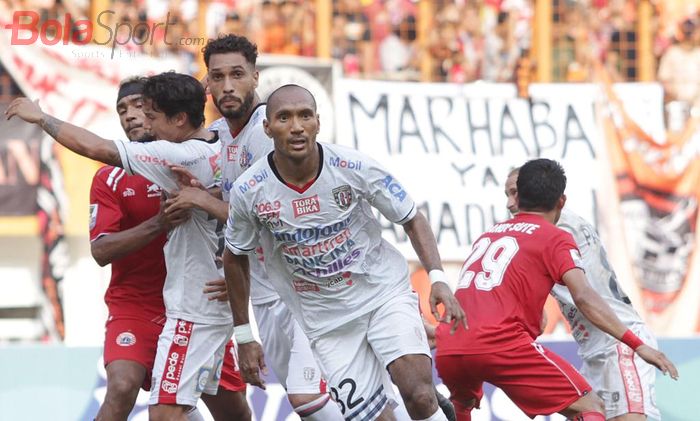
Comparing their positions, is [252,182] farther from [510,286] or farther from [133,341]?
[510,286]

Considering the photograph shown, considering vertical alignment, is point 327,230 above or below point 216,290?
above

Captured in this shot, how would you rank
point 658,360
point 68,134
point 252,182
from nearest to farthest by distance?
point 252,182 → point 658,360 → point 68,134

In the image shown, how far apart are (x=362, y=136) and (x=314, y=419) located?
24.5 ft

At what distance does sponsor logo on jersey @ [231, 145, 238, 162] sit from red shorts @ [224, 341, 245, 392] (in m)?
1.26

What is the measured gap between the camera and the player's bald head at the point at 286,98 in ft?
20.9

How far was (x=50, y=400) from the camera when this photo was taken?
9.59 m

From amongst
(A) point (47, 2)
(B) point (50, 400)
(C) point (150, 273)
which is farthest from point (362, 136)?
(C) point (150, 273)

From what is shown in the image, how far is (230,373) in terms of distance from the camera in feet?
25.8

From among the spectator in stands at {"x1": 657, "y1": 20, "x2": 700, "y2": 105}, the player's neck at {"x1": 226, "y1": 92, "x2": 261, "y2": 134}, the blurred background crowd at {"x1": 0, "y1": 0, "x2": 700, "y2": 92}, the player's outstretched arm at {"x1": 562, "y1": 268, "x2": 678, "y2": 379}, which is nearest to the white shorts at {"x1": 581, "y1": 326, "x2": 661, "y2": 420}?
the player's outstretched arm at {"x1": 562, "y1": 268, "x2": 678, "y2": 379}

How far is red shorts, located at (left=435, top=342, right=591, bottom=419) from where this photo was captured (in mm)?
7094

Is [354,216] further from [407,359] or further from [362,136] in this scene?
[362,136]

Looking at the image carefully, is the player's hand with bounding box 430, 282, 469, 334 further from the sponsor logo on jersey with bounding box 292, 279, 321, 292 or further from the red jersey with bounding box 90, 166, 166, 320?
the red jersey with bounding box 90, 166, 166, 320

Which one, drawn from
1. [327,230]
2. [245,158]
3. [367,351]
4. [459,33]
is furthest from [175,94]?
[459,33]

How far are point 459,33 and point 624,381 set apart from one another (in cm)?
798
